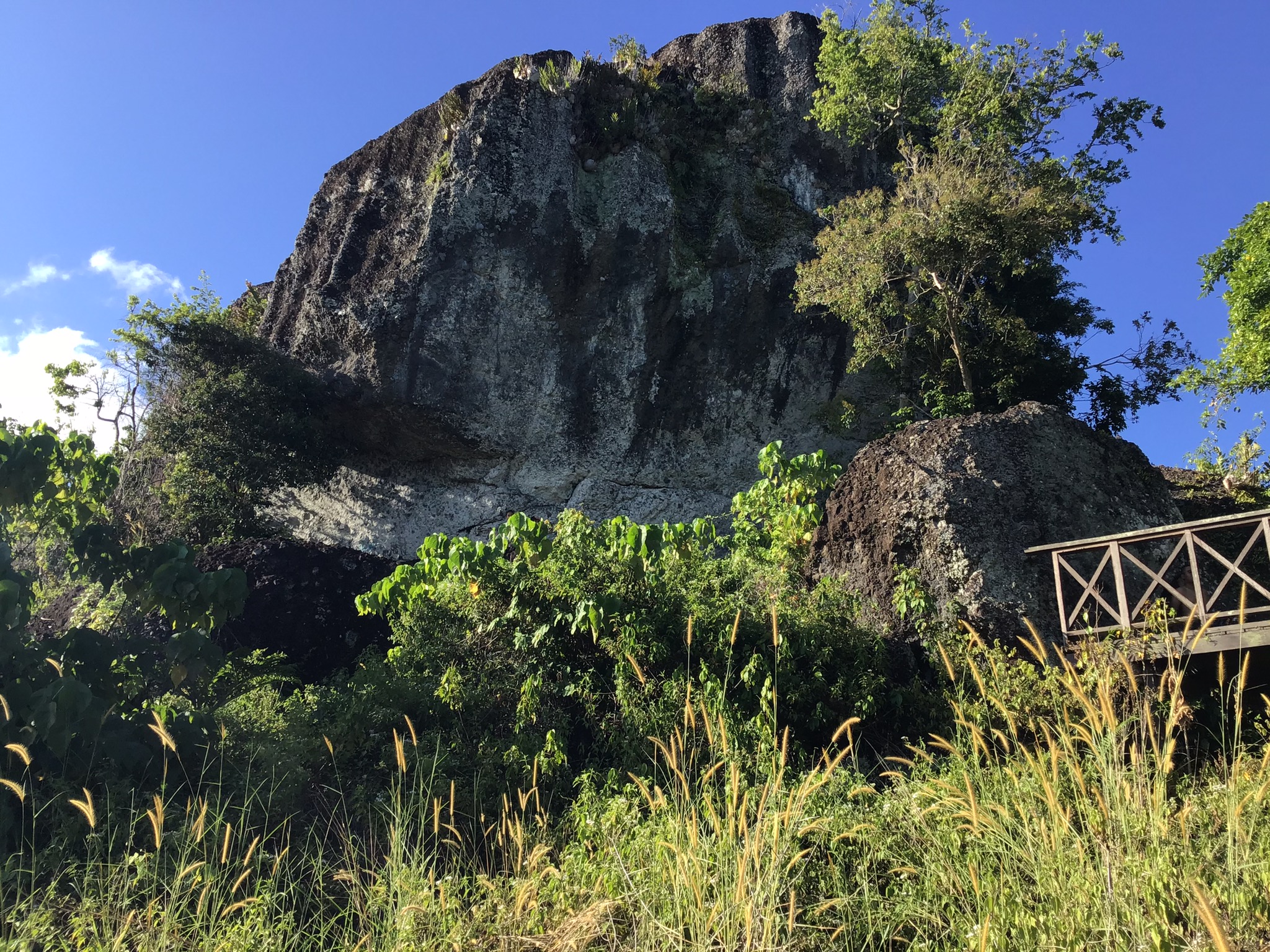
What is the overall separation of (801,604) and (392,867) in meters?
4.09

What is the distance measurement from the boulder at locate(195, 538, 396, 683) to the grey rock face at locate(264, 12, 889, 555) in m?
6.00

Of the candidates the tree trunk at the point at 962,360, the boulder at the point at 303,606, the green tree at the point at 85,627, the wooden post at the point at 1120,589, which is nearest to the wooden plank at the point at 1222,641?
the wooden post at the point at 1120,589

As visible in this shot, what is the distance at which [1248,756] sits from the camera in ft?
13.6

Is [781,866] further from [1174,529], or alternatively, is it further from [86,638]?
[86,638]

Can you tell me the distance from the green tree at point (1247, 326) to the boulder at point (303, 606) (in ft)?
48.2

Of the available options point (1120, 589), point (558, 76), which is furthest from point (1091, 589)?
point (558, 76)

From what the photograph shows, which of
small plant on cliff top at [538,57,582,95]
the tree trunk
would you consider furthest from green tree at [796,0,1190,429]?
small plant on cliff top at [538,57,582,95]

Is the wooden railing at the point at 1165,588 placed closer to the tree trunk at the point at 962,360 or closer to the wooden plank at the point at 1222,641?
the wooden plank at the point at 1222,641

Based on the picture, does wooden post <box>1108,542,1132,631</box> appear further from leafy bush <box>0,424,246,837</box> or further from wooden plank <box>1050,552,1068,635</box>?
leafy bush <box>0,424,246,837</box>

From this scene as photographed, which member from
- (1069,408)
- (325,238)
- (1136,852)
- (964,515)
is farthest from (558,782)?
(325,238)

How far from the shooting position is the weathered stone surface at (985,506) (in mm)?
7484

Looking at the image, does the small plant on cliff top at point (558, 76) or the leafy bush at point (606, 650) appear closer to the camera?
the leafy bush at point (606, 650)

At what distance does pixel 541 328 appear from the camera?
17.6 meters

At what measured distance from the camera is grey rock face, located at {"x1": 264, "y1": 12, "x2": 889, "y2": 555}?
678 inches
